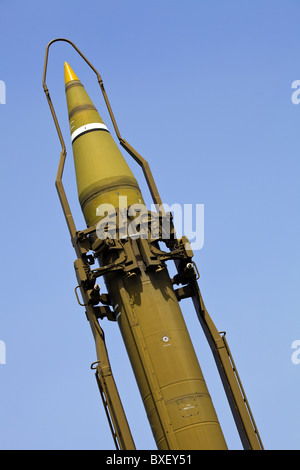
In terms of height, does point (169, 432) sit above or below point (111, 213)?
below

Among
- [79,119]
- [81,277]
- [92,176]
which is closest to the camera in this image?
[81,277]

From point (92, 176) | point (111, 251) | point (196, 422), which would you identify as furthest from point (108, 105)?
point (196, 422)

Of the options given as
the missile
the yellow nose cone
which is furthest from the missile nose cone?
the missile

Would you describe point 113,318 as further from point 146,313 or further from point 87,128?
point 87,128

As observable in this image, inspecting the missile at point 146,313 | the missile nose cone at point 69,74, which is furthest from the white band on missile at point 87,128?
the missile nose cone at point 69,74

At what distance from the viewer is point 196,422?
43.7 ft

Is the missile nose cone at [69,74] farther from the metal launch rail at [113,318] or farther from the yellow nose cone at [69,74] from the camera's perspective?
the metal launch rail at [113,318]

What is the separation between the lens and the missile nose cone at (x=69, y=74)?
17.8 m

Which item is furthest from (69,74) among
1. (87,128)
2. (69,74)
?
(87,128)

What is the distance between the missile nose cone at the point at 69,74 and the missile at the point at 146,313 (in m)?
2.23

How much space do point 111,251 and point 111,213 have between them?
72cm

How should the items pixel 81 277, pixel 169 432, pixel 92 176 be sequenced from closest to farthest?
pixel 169 432
pixel 81 277
pixel 92 176

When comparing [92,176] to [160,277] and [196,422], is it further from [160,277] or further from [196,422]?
[196,422]

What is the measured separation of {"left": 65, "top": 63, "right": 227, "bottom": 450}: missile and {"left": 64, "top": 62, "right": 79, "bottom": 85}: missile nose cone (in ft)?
7.30
